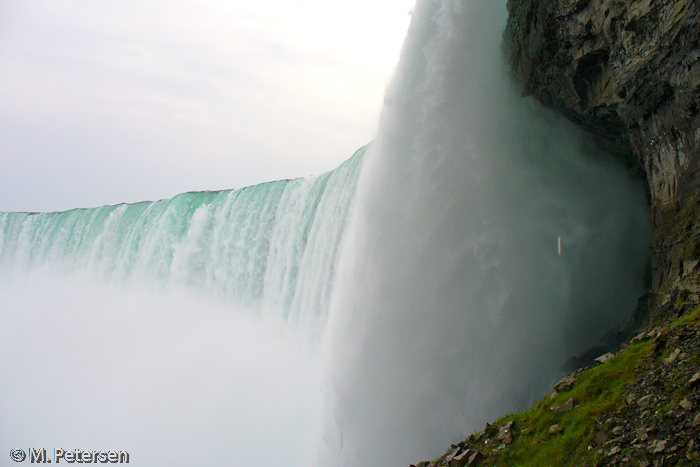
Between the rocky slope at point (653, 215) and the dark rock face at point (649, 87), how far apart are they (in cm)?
2

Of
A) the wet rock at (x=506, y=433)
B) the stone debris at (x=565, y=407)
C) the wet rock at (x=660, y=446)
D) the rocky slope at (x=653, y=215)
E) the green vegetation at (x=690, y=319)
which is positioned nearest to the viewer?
the wet rock at (x=660, y=446)

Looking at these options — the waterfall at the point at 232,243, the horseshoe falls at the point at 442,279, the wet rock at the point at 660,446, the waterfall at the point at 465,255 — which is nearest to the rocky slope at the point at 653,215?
the wet rock at the point at 660,446

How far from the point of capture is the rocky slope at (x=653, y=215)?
4949mm

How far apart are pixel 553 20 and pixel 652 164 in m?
3.91

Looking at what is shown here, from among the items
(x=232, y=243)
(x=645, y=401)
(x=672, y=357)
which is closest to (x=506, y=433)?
(x=645, y=401)

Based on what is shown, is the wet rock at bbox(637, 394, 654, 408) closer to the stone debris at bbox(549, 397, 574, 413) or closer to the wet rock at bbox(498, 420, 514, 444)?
the stone debris at bbox(549, 397, 574, 413)

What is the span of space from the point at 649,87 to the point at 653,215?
2333mm

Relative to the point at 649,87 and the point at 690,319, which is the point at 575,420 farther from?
the point at 649,87

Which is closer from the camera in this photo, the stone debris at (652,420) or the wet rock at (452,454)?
the stone debris at (652,420)

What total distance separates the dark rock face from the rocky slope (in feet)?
0.08

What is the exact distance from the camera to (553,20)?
10.4m

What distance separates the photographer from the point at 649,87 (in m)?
8.31

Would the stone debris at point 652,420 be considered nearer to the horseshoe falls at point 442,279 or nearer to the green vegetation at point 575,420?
the green vegetation at point 575,420

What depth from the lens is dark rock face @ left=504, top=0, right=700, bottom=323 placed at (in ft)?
24.0
